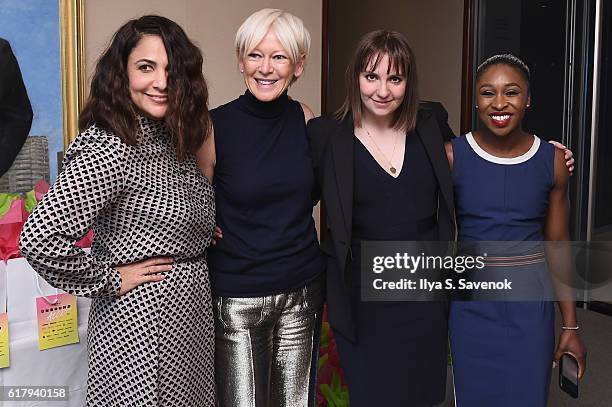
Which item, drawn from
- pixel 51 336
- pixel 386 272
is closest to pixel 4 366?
pixel 51 336

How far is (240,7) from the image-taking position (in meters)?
3.43

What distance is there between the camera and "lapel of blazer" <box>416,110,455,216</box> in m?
1.80

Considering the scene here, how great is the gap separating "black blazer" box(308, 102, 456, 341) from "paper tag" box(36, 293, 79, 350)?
77 centimetres

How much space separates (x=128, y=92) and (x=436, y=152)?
33.6 inches

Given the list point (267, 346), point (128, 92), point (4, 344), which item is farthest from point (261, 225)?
point (4, 344)

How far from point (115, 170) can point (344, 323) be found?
767 mm

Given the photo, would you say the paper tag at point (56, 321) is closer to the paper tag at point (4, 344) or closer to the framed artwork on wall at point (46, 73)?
the paper tag at point (4, 344)

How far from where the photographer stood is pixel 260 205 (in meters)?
1.78

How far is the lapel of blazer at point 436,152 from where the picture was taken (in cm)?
180

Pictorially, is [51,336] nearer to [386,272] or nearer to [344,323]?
[344,323]

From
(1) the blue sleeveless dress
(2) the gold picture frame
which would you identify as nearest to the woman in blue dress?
(1) the blue sleeveless dress

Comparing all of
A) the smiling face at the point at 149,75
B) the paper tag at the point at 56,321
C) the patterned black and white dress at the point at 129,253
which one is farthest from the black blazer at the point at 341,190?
the paper tag at the point at 56,321

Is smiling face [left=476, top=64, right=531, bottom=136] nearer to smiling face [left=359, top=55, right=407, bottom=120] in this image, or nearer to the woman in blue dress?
the woman in blue dress

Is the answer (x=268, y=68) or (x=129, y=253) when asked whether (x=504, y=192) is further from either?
(x=129, y=253)
